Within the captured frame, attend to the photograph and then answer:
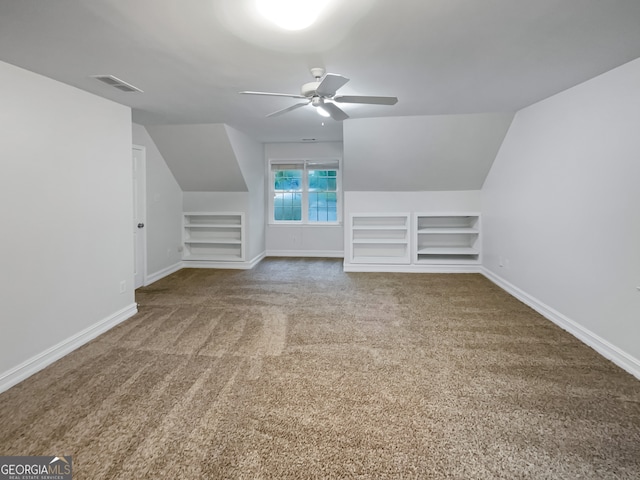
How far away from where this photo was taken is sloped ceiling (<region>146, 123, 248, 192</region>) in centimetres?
493

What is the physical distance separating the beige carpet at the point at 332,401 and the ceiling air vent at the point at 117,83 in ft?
7.47

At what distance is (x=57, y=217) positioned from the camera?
113 inches

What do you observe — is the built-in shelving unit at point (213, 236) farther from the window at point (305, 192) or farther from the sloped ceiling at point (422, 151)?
the sloped ceiling at point (422, 151)

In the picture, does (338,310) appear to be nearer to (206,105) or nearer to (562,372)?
(562,372)

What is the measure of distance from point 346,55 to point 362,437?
2438 millimetres

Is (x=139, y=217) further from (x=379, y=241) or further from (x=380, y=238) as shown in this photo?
(x=380, y=238)

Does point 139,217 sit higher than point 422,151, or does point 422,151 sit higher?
point 422,151

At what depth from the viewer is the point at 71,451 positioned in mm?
1811

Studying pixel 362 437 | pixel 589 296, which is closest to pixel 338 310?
pixel 362 437

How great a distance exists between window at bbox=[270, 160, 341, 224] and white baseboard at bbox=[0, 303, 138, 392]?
401 centimetres

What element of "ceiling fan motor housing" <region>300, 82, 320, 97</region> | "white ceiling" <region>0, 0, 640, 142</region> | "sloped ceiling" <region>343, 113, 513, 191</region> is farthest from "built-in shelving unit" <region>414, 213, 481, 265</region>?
"ceiling fan motor housing" <region>300, 82, 320, 97</region>

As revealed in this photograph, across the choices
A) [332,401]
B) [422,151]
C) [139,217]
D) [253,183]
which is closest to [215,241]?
[253,183]

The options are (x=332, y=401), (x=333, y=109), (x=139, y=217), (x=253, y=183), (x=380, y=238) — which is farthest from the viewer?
(x=253, y=183)

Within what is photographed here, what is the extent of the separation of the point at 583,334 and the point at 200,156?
5273 millimetres
